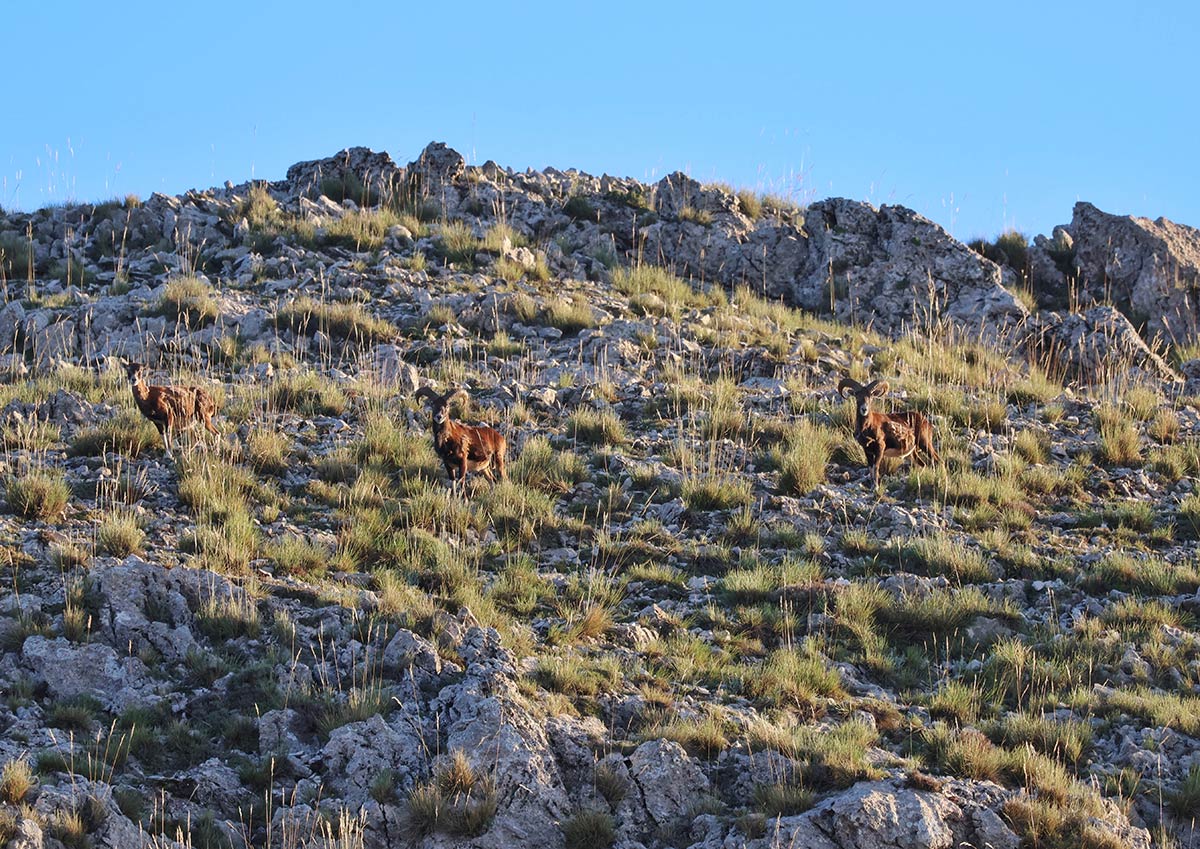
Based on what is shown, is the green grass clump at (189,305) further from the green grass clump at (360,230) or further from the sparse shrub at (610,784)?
the sparse shrub at (610,784)

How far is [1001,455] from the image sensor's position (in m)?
14.8

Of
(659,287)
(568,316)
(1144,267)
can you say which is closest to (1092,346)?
(1144,267)

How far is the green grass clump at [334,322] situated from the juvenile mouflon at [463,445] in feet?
15.0

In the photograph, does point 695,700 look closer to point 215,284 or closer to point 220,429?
point 220,429

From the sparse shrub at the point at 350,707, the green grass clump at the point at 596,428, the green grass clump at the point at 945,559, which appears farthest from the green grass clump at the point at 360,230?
the sparse shrub at the point at 350,707

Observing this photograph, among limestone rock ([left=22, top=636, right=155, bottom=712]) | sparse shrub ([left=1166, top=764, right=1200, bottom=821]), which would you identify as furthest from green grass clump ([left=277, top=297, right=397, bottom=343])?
sparse shrub ([left=1166, top=764, right=1200, bottom=821])

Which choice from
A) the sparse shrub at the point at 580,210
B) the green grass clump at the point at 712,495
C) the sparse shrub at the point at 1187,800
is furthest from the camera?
the sparse shrub at the point at 580,210

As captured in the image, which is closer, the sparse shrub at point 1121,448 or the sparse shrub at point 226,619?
the sparse shrub at point 226,619

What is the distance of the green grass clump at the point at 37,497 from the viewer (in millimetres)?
11000

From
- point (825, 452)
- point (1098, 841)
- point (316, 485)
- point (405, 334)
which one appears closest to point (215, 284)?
point (405, 334)

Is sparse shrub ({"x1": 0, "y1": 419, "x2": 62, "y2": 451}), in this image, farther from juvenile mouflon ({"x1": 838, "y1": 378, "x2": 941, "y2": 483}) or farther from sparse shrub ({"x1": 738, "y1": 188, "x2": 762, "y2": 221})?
sparse shrub ({"x1": 738, "y1": 188, "x2": 762, "y2": 221})

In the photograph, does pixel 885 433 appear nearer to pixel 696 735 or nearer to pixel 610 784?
pixel 696 735

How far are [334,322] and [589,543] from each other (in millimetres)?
7490

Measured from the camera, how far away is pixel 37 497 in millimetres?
11047
